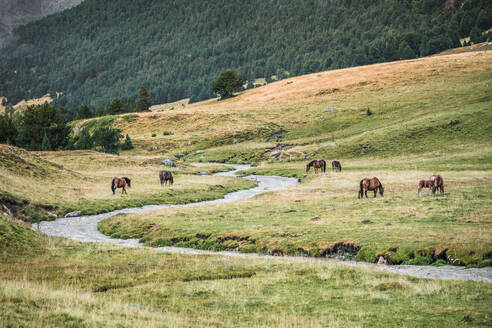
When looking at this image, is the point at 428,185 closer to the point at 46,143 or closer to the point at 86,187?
the point at 86,187

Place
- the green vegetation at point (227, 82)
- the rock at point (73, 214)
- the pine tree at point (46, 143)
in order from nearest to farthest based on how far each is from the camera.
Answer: the rock at point (73, 214) < the pine tree at point (46, 143) < the green vegetation at point (227, 82)

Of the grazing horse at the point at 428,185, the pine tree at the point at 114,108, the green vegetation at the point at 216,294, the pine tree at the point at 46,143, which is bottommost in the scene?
the green vegetation at the point at 216,294

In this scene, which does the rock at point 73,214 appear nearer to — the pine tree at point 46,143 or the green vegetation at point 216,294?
the green vegetation at point 216,294

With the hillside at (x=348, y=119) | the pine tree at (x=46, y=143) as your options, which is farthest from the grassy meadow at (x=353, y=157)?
the pine tree at (x=46, y=143)

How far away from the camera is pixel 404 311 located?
13938 mm

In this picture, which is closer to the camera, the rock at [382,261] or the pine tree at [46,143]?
the rock at [382,261]

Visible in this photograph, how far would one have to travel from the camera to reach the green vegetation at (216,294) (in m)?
12.5

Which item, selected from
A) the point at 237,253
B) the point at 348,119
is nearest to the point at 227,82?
the point at 348,119

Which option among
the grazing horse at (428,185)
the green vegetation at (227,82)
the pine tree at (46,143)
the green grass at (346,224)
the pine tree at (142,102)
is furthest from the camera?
the pine tree at (142,102)

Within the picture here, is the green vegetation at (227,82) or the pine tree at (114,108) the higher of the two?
the green vegetation at (227,82)

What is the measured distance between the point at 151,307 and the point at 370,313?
7.24 meters

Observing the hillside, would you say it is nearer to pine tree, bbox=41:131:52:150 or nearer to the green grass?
pine tree, bbox=41:131:52:150

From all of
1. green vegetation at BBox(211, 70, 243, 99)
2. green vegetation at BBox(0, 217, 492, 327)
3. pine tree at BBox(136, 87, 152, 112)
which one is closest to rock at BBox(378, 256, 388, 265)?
green vegetation at BBox(0, 217, 492, 327)

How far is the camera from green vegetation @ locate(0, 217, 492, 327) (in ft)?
41.0
